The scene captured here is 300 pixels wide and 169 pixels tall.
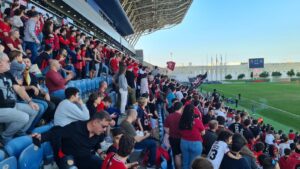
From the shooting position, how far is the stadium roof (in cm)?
5402

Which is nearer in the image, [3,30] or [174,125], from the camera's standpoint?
[174,125]

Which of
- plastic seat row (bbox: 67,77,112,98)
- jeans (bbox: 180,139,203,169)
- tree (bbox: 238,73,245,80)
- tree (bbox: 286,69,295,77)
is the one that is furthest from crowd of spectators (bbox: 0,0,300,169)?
tree (bbox: 286,69,295,77)

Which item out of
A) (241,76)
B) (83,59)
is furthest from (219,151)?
(241,76)


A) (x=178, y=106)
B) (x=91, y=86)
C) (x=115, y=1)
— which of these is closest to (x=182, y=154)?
(x=178, y=106)

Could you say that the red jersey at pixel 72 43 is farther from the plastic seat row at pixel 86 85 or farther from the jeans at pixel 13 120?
the jeans at pixel 13 120

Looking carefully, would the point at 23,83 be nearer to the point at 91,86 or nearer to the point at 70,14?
the point at 91,86

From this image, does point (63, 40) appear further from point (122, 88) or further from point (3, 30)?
point (3, 30)

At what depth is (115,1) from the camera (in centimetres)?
3447

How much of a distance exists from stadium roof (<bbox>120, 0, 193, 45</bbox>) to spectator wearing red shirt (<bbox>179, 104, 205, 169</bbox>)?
3823 cm

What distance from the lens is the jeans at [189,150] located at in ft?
22.6

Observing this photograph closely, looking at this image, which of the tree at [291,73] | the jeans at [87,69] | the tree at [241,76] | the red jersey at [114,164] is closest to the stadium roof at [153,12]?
the jeans at [87,69]

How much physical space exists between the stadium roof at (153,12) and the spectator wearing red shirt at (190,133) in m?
38.2

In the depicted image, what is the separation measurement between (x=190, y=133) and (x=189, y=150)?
1.04 feet

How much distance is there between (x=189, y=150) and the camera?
22.9 ft
